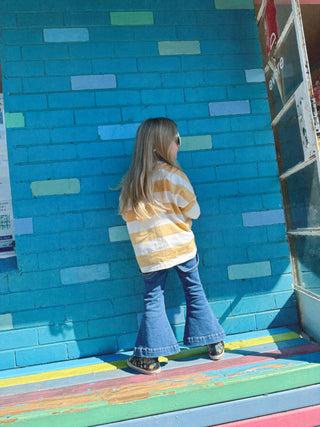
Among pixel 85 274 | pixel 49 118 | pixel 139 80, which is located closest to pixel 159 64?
pixel 139 80

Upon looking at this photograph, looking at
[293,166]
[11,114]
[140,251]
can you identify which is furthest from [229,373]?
[11,114]

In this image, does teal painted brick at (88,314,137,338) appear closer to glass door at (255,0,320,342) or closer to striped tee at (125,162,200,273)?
striped tee at (125,162,200,273)

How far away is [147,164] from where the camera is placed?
241 cm

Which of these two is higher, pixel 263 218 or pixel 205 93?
pixel 205 93

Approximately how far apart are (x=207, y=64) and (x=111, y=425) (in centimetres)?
276

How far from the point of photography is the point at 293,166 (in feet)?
8.96

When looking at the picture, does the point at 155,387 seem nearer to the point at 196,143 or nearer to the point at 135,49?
the point at 196,143

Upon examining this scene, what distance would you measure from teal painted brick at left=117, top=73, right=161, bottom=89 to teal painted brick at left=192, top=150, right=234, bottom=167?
68 cm

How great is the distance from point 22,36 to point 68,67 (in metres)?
0.43

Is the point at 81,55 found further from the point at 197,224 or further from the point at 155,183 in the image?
the point at 197,224

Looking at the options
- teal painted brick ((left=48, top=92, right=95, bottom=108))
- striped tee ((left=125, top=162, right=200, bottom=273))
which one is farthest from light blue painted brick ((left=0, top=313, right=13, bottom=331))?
teal painted brick ((left=48, top=92, right=95, bottom=108))

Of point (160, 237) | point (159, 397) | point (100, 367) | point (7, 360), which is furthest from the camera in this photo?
point (7, 360)

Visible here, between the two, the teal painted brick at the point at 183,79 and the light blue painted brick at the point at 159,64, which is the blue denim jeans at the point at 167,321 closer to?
the teal painted brick at the point at 183,79

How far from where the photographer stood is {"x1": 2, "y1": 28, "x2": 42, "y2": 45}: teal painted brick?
285 cm
